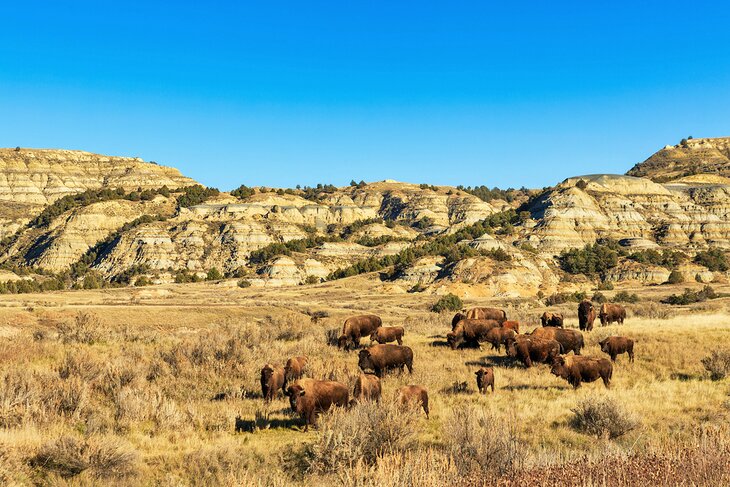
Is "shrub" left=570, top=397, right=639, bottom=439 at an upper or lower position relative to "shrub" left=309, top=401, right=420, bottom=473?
lower

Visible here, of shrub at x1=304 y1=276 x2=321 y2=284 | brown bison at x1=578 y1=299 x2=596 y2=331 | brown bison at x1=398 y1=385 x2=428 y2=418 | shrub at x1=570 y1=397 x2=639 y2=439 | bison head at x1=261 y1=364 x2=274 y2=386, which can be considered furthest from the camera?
shrub at x1=304 y1=276 x2=321 y2=284

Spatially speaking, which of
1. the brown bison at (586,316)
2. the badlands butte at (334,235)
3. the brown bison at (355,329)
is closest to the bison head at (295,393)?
the brown bison at (355,329)

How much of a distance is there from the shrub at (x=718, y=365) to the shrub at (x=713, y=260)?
7224 centimetres

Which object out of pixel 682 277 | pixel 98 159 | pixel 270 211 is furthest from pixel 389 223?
pixel 98 159

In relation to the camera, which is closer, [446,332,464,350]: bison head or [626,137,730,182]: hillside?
[446,332,464,350]: bison head

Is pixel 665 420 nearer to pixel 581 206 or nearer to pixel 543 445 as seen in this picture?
pixel 543 445

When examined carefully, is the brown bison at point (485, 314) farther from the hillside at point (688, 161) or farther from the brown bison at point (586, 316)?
the hillside at point (688, 161)

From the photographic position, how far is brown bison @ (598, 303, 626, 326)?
1120 inches

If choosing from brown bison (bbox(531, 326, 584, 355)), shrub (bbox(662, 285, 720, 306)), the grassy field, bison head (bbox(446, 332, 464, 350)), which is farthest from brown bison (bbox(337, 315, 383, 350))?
shrub (bbox(662, 285, 720, 306))

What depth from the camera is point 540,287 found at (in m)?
70.1

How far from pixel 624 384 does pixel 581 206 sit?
8868 centimetres

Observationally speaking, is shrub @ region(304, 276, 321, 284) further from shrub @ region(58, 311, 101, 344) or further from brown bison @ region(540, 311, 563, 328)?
shrub @ region(58, 311, 101, 344)

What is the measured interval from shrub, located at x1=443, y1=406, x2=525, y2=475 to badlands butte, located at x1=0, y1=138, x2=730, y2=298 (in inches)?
2310

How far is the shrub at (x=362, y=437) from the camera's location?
851 centimetres
